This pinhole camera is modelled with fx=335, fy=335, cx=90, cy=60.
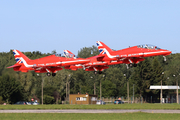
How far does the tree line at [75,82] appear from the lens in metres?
102

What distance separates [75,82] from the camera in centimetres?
16288

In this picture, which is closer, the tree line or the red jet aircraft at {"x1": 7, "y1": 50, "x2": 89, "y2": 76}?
the red jet aircraft at {"x1": 7, "y1": 50, "x2": 89, "y2": 76}

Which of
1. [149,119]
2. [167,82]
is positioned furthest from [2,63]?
[167,82]

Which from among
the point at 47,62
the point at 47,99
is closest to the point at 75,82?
the point at 47,99

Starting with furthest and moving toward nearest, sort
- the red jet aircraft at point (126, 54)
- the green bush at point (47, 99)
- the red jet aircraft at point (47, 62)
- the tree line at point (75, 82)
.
A: the green bush at point (47, 99), the tree line at point (75, 82), the red jet aircraft at point (47, 62), the red jet aircraft at point (126, 54)

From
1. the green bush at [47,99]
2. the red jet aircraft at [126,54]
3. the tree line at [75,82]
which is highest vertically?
the red jet aircraft at [126,54]

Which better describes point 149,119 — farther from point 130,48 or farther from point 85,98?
point 85,98

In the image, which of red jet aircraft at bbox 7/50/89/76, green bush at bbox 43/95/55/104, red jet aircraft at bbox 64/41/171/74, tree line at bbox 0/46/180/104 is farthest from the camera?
green bush at bbox 43/95/55/104

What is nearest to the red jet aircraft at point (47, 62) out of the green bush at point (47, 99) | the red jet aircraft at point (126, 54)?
the red jet aircraft at point (126, 54)

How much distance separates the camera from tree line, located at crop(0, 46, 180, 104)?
3998 inches

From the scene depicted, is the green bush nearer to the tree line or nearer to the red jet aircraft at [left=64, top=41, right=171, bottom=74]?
the tree line

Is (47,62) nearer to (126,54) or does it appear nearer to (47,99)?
(126,54)

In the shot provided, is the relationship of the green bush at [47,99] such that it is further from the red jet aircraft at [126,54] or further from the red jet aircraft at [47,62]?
the red jet aircraft at [47,62]

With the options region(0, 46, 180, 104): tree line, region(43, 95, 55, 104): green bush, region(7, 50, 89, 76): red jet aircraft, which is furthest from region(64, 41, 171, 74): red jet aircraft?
region(43, 95, 55, 104): green bush
